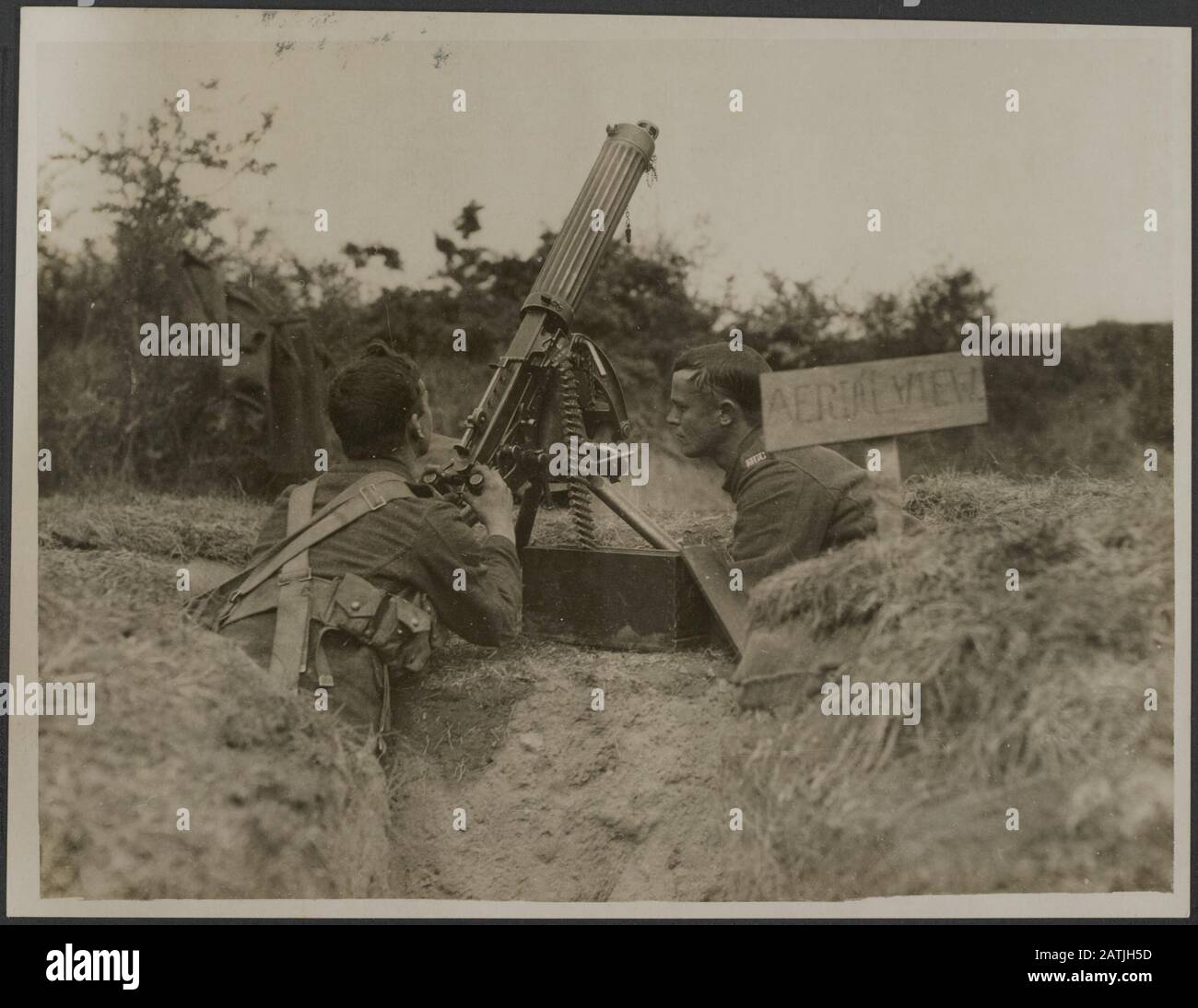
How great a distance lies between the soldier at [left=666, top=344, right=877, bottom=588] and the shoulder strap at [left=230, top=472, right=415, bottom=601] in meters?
Result: 1.08

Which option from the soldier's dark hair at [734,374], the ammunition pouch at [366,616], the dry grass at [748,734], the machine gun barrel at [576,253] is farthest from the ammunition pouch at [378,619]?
the soldier's dark hair at [734,374]

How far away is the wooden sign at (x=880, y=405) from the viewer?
4.32 m

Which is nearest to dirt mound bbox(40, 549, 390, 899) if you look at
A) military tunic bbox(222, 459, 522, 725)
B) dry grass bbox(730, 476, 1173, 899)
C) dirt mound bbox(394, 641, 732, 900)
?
military tunic bbox(222, 459, 522, 725)

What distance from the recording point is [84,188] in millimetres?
4316

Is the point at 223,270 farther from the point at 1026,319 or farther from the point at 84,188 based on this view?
the point at 1026,319

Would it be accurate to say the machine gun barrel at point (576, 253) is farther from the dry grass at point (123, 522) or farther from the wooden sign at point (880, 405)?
the dry grass at point (123, 522)

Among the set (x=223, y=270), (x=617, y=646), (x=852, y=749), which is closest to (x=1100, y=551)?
(x=852, y=749)

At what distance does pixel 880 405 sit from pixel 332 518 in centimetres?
207

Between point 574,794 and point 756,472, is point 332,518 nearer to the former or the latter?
point 574,794

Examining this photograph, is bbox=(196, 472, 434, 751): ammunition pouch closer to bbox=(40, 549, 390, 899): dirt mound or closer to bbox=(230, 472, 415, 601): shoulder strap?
bbox=(230, 472, 415, 601): shoulder strap

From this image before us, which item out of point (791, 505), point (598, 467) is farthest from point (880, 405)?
point (598, 467)

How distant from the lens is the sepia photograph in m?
4.21

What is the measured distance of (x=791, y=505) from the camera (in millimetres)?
4285
